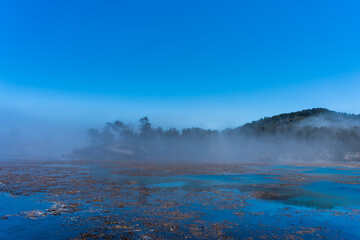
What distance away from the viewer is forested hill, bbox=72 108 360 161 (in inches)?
5318

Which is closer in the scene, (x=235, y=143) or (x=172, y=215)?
(x=172, y=215)

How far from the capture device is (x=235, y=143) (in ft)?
602

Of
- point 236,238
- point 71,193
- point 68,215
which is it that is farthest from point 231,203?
point 71,193

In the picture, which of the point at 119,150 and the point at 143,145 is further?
the point at 143,145

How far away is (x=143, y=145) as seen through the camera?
162 m

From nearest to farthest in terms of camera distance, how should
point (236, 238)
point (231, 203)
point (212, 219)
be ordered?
point (236, 238) < point (212, 219) < point (231, 203)

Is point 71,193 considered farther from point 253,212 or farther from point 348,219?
point 348,219

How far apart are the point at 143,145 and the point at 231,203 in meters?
145

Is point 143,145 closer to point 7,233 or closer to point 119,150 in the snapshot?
point 119,150

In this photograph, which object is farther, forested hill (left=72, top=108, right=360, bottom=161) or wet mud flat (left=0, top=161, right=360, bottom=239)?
forested hill (left=72, top=108, right=360, bottom=161)

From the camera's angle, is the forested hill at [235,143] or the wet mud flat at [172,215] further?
the forested hill at [235,143]

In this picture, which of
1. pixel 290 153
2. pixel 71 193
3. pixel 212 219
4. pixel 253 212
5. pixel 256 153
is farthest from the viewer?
pixel 256 153

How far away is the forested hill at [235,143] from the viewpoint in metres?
135

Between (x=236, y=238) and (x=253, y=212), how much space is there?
5.77 meters
